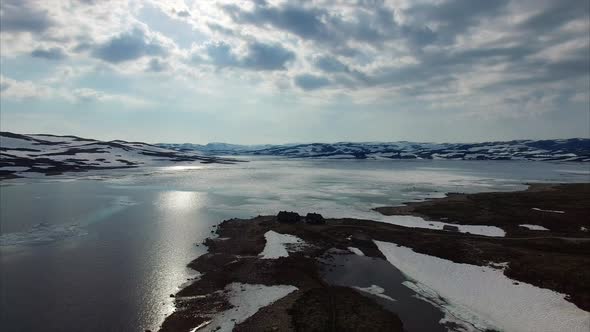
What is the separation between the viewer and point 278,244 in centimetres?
4212

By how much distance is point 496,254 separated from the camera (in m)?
36.9

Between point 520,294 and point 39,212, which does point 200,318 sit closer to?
point 520,294

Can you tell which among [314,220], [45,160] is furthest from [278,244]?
[45,160]

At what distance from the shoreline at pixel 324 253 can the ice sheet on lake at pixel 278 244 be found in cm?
72

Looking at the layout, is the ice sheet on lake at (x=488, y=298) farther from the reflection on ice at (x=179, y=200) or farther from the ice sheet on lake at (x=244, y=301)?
the reflection on ice at (x=179, y=200)

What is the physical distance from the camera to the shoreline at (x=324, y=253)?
80.3 feet

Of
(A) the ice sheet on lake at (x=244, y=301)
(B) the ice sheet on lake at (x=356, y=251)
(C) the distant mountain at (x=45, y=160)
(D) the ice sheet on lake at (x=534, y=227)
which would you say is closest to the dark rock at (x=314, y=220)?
(B) the ice sheet on lake at (x=356, y=251)

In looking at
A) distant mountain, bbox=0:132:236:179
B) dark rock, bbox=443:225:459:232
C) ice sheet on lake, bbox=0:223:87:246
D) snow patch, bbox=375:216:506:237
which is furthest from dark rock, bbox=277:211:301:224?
distant mountain, bbox=0:132:236:179

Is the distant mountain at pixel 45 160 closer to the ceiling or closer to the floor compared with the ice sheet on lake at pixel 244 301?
closer to the ceiling

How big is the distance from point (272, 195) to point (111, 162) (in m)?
132

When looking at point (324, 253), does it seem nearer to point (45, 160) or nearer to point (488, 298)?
point (488, 298)

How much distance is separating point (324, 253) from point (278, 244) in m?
5.76

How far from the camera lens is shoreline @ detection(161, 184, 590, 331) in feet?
80.3

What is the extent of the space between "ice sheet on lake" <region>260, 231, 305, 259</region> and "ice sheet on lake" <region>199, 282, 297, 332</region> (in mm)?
7723
